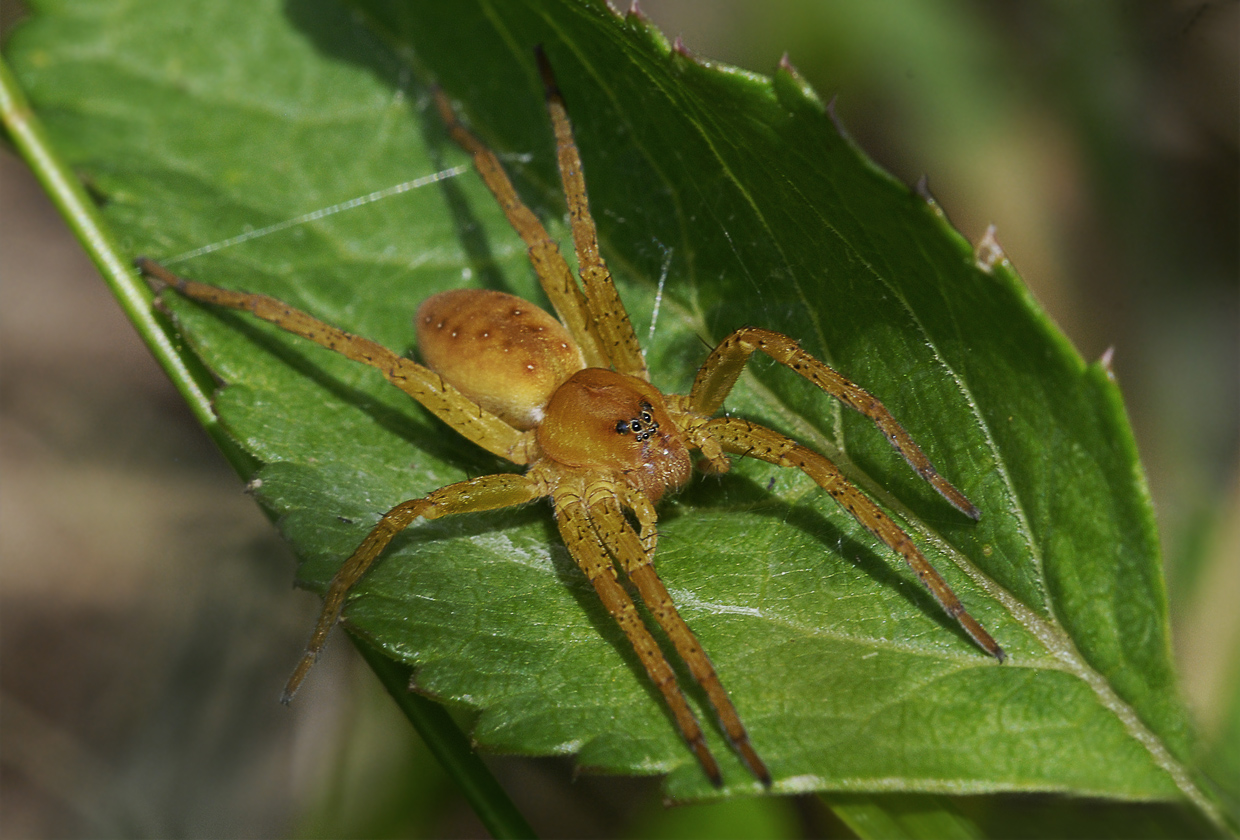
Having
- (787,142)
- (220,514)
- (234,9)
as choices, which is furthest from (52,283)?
(787,142)

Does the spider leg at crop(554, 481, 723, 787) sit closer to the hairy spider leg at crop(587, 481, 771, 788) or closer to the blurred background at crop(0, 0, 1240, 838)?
the hairy spider leg at crop(587, 481, 771, 788)

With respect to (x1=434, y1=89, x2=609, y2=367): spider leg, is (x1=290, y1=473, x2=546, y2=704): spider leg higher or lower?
lower

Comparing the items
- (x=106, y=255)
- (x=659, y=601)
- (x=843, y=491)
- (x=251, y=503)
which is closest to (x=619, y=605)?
(x=659, y=601)

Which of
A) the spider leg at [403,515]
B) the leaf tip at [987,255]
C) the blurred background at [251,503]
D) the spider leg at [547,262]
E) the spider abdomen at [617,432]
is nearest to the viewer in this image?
the leaf tip at [987,255]

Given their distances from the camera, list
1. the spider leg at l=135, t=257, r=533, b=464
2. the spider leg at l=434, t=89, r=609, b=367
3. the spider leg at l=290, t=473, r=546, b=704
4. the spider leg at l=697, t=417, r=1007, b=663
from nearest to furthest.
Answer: the spider leg at l=697, t=417, r=1007, b=663
the spider leg at l=290, t=473, r=546, b=704
the spider leg at l=135, t=257, r=533, b=464
the spider leg at l=434, t=89, r=609, b=367

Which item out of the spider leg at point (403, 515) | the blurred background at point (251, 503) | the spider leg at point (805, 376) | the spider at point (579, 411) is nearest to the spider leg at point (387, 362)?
the spider at point (579, 411)

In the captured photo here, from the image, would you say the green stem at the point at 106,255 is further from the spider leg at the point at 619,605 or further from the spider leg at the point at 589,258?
the spider leg at the point at 589,258

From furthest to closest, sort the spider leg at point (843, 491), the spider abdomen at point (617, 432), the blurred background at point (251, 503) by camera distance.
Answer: the blurred background at point (251, 503), the spider abdomen at point (617, 432), the spider leg at point (843, 491)

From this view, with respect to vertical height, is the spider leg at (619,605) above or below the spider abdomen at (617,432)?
below

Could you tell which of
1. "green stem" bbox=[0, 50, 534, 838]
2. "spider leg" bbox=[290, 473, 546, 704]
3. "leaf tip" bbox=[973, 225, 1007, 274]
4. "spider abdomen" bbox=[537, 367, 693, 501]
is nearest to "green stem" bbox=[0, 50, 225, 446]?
"green stem" bbox=[0, 50, 534, 838]
